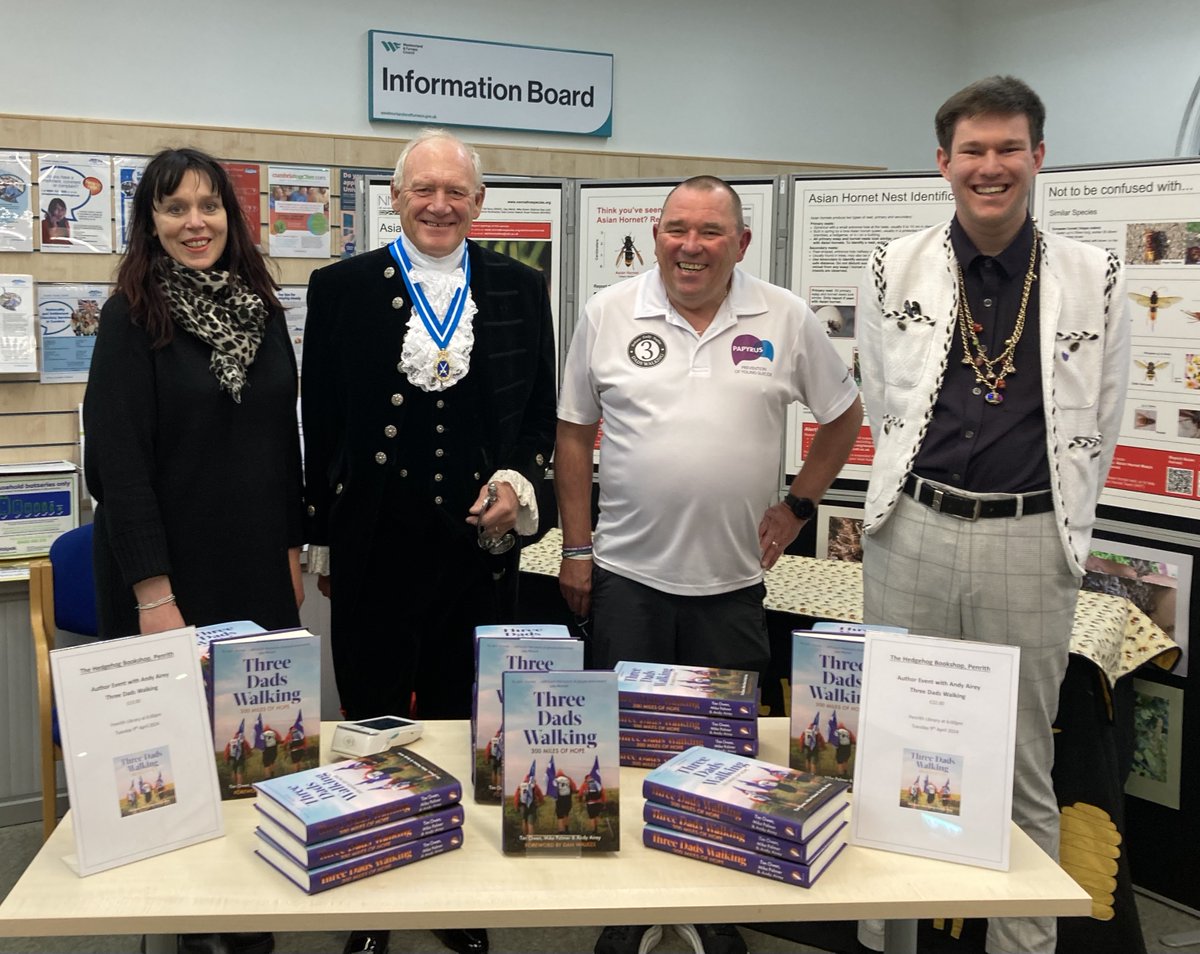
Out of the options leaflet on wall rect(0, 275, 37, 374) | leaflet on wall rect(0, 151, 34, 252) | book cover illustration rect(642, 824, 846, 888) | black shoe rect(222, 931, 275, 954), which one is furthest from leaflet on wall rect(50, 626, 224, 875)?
leaflet on wall rect(0, 151, 34, 252)

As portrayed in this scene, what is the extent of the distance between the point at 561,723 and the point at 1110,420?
4.27 feet

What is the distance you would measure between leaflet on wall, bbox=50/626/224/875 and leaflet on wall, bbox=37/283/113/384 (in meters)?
2.88

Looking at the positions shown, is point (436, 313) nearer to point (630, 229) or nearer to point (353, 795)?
point (353, 795)

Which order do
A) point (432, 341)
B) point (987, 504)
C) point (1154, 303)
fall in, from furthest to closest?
point (1154, 303) < point (432, 341) < point (987, 504)

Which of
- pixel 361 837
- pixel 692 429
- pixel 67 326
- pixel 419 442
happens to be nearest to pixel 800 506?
pixel 692 429

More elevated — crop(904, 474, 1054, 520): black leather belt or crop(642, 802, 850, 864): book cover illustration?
crop(904, 474, 1054, 520): black leather belt

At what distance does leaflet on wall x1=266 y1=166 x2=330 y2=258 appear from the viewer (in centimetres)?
432

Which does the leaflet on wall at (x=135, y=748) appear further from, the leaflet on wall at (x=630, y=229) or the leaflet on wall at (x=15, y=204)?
the leaflet on wall at (x=15, y=204)

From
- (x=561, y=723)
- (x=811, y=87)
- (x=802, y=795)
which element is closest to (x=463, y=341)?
(x=561, y=723)

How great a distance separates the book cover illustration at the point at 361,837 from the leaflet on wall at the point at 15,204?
3.11 meters

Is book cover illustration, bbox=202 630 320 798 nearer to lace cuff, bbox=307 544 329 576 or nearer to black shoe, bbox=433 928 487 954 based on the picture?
lace cuff, bbox=307 544 329 576

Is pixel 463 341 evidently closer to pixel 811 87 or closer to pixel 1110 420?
pixel 1110 420

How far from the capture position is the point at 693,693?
67.1 inches

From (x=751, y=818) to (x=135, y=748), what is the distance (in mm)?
800
